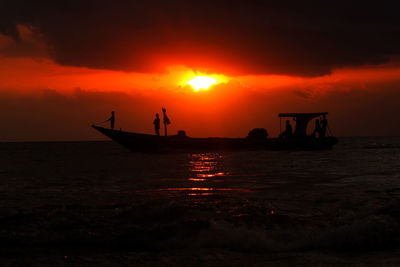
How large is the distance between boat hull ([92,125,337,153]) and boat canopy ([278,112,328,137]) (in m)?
0.75

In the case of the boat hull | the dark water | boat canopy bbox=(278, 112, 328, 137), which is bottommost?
the dark water

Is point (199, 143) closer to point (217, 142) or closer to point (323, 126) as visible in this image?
point (217, 142)

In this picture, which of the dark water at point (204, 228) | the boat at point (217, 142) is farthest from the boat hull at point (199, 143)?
the dark water at point (204, 228)

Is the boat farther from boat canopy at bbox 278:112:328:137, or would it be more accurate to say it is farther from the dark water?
the dark water

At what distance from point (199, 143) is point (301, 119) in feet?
35.2

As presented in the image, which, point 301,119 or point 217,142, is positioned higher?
point 301,119

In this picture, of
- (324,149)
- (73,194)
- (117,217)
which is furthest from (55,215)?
(324,149)

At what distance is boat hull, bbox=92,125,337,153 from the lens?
1524 inches

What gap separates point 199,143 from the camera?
128 ft

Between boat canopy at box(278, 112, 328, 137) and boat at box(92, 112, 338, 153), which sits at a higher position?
boat canopy at box(278, 112, 328, 137)

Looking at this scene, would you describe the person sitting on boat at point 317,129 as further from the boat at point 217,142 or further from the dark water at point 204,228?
the dark water at point 204,228

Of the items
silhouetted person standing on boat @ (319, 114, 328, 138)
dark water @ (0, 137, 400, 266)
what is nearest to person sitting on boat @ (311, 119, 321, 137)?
silhouetted person standing on boat @ (319, 114, 328, 138)

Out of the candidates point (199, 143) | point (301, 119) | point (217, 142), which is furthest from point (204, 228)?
point (301, 119)

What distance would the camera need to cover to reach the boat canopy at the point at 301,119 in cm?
3991
